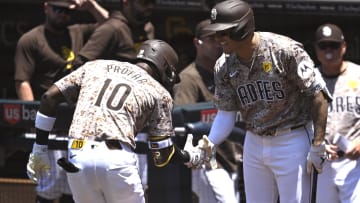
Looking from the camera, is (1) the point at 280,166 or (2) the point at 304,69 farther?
(1) the point at 280,166

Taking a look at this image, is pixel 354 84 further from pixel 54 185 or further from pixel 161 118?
pixel 54 185

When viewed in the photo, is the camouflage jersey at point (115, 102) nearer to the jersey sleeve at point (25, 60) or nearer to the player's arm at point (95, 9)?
the jersey sleeve at point (25, 60)

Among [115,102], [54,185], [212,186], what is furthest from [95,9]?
[115,102]

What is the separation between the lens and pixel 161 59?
19.2 ft

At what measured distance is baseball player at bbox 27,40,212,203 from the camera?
5.37 m

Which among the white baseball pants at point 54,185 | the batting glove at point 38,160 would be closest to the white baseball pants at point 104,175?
the batting glove at point 38,160

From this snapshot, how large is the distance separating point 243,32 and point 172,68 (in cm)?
68

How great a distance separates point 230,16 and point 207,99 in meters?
1.96

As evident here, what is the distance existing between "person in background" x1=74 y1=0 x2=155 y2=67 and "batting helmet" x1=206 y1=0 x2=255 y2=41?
6.74ft

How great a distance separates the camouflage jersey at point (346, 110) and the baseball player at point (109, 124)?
1.57 m

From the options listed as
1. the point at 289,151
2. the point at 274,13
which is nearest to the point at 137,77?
the point at 289,151

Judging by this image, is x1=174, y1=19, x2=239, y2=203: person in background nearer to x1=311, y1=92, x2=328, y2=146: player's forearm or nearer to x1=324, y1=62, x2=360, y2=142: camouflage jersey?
x1=324, y1=62, x2=360, y2=142: camouflage jersey

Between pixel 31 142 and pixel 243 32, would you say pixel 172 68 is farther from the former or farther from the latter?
Answer: pixel 31 142

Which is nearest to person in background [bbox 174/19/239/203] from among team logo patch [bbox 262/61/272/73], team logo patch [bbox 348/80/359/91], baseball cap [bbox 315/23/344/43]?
baseball cap [bbox 315/23/344/43]
